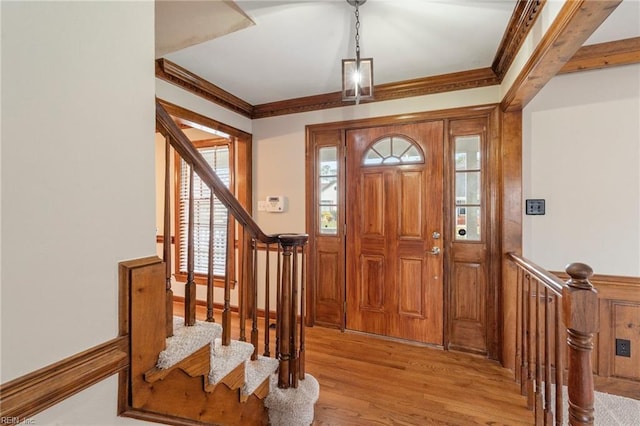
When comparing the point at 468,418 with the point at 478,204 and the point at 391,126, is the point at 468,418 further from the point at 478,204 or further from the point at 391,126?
the point at 391,126

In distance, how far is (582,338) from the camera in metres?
1.19

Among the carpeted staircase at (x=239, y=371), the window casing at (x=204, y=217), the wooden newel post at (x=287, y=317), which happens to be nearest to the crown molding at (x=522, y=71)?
the window casing at (x=204, y=217)

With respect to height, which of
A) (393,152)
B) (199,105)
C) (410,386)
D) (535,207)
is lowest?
(410,386)

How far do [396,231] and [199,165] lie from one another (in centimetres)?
213

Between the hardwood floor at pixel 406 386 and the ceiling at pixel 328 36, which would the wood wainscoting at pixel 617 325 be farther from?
the ceiling at pixel 328 36

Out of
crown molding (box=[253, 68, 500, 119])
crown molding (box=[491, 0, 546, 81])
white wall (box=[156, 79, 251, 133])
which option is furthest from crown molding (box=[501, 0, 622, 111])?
white wall (box=[156, 79, 251, 133])

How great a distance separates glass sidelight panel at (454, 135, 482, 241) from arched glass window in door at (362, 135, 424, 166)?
372 millimetres

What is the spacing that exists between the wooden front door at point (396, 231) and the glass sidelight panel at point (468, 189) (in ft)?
0.54

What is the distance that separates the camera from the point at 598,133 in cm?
226

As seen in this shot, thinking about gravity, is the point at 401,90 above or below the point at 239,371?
above

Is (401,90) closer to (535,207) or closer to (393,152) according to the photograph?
(393,152)

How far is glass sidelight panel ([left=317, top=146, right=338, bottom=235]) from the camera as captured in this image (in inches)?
129

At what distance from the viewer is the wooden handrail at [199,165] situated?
47.1 inches

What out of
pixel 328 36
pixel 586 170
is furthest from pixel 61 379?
pixel 586 170
